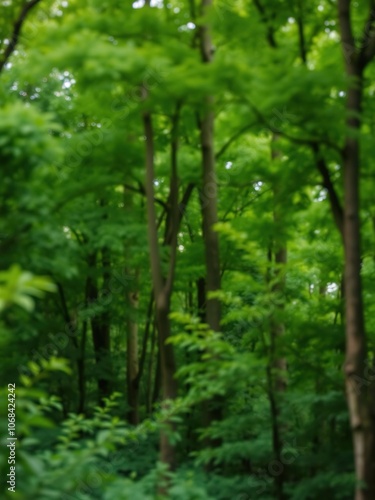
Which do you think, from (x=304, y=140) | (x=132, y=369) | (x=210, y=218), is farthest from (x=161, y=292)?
(x=132, y=369)

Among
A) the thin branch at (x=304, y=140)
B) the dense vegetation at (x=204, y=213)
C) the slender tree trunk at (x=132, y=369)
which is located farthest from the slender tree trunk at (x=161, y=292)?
the slender tree trunk at (x=132, y=369)

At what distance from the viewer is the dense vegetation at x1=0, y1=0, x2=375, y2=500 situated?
5957 millimetres

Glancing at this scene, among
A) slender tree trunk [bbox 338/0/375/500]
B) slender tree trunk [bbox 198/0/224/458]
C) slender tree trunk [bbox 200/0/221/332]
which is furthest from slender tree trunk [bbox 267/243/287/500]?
slender tree trunk [bbox 200/0/221/332]

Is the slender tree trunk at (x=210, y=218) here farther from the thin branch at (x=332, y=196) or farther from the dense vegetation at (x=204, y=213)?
the thin branch at (x=332, y=196)

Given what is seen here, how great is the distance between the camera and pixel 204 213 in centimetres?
1027

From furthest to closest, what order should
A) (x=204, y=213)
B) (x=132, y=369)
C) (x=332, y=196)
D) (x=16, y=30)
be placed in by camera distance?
(x=132, y=369) < (x=16, y=30) < (x=204, y=213) < (x=332, y=196)

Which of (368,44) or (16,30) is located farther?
(16,30)

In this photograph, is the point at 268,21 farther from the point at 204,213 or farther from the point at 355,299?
the point at 355,299

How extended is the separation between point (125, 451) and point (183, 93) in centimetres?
659

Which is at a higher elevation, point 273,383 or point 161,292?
point 161,292

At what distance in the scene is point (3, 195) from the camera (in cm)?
564

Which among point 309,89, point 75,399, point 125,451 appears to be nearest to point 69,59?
point 309,89

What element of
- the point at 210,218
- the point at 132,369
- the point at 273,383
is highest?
the point at 210,218

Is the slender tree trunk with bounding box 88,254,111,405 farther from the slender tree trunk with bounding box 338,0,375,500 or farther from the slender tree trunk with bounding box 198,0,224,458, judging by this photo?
the slender tree trunk with bounding box 338,0,375,500
